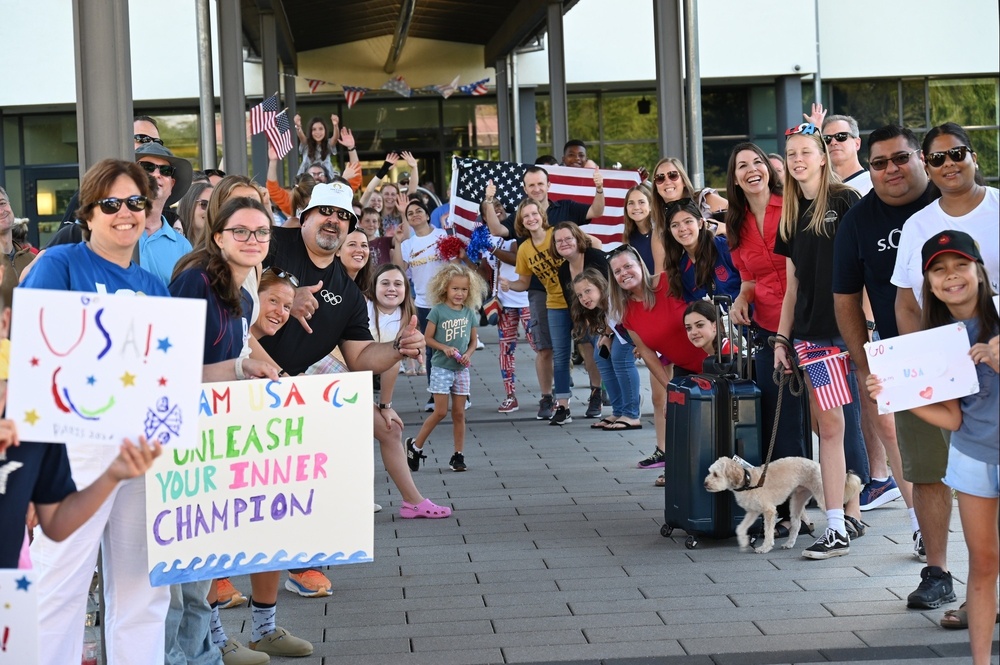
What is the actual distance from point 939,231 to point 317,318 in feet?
9.13

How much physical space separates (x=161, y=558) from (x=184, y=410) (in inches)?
33.0

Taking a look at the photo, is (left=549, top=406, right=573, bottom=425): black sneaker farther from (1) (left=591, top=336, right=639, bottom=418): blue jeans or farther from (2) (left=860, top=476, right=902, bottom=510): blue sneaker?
(2) (left=860, top=476, right=902, bottom=510): blue sneaker

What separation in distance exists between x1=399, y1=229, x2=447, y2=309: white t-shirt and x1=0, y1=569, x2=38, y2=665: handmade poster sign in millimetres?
10561

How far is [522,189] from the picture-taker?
14594 millimetres

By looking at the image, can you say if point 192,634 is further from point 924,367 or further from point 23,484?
point 924,367

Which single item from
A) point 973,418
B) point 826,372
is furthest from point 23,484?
point 826,372

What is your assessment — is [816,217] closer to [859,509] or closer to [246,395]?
[859,509]

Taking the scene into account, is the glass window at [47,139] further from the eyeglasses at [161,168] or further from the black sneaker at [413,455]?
the eyeglasses at [161,168]

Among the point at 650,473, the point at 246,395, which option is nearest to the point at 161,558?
the point at 246,395

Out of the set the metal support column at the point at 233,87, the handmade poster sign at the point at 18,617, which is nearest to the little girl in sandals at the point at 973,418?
the handmade poster sign at the point at 18,617

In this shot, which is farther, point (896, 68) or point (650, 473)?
point (896, 68)

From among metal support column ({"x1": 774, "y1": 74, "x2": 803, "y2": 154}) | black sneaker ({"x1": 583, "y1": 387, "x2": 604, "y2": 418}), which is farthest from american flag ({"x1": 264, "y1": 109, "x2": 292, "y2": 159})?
metal support column ({"x1": 774, "y1": 74, "x2": 803, "y2": 154})

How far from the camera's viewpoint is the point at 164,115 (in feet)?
97.6

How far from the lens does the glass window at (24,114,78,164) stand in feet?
96.6
